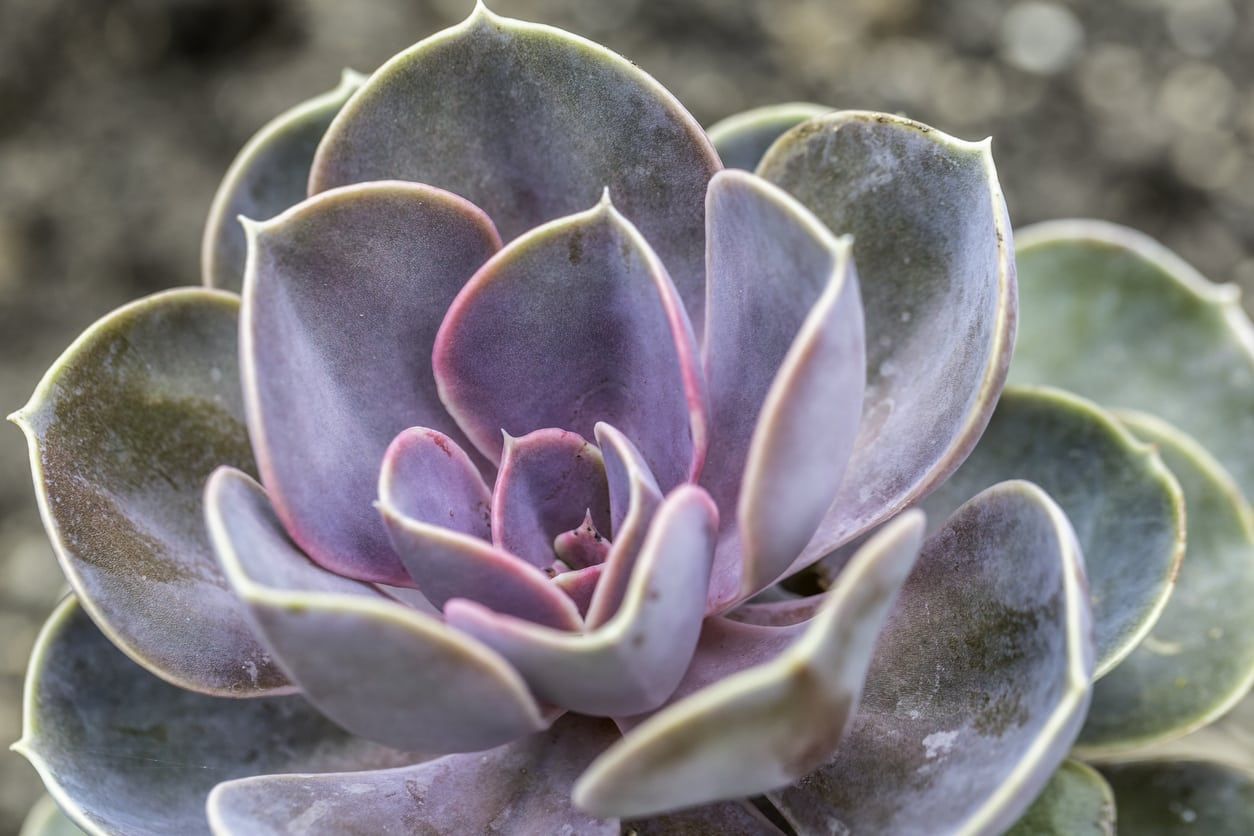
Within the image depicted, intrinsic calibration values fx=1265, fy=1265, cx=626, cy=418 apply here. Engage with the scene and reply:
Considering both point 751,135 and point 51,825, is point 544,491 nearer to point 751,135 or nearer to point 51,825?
point 751,135

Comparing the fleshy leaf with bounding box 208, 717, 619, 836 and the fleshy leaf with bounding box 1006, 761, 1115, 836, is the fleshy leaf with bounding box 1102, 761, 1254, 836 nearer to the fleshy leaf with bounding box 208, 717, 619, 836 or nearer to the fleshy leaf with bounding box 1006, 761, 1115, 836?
the fleshy leaf with bounding box 1006, 761, 1115, 836

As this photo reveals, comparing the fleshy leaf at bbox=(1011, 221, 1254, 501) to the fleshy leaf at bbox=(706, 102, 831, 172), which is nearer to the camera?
the fleshy leaf at bbox=(706, 102, 831, 172)

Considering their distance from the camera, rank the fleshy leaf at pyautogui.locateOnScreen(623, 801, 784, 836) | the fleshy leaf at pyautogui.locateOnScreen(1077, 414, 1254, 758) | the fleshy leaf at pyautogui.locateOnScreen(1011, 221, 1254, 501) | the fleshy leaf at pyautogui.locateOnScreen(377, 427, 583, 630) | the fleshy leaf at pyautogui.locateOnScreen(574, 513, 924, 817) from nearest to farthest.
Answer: the fleshy leaf at pyautogui.locateOnScreen(574, 513, 924, 817)
the fleshy leaf at pyautogui.locateOnScreen(377, 427, 583, 630)
the fleshy leaf at pyautogui.locateOnScreen(623, 801, 784, 836)
the fleshy leaf at pyautogui.locateOnScreen(1077, 414, 1254, 758)
the fleshy leaf at pyautogui.locateOnScreen(1011, 221, 1254, 501)

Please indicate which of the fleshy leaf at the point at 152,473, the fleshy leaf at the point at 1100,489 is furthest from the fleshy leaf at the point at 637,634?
the fleshy leaf at the point at 1100,489

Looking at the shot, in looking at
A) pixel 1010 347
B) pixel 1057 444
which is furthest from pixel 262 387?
Result: pixel 1057 444

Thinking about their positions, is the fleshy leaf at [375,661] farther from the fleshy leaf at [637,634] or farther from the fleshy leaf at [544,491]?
the fleshy leaf at [544,491]

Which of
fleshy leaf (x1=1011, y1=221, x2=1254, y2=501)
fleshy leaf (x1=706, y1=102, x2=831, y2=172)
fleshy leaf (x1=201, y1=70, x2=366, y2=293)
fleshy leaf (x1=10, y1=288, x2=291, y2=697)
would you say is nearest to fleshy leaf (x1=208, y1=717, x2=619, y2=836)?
fleshy leaf (x1=10, y1=288, x2=291, y2=697)

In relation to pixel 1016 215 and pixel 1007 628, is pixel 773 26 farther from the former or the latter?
pixel 1007 628
